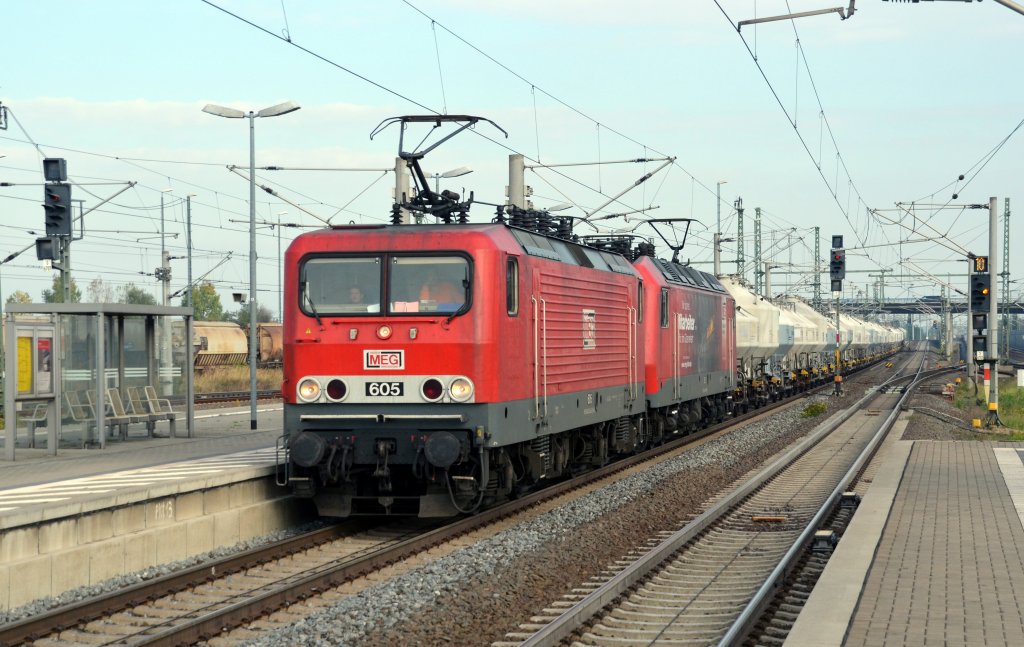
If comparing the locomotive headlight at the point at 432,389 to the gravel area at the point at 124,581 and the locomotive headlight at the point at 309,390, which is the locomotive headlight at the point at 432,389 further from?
the gravel area at the point at 124,581

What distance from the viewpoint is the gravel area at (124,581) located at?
9.44 metres

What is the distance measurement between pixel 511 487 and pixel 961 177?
24.1 metres

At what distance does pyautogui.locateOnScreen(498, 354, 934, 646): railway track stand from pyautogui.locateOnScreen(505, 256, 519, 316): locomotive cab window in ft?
9.93

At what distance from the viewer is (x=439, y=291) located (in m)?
12.9

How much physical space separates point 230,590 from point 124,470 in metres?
5.13

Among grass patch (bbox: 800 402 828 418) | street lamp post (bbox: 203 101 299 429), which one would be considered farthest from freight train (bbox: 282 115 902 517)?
grass patch (bbox: 800 402 828 418)

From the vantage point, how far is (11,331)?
1675 cm

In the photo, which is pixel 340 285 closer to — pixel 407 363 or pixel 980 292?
pixel 407 363

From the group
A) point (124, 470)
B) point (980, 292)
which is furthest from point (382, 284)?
point (980, 292)

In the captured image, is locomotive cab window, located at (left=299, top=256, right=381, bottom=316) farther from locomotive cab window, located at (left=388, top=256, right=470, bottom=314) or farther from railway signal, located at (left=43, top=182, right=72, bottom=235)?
railway signal, located at (left=43, top=182, right=72, bottom=235)

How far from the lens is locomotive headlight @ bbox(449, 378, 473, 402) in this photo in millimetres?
12594

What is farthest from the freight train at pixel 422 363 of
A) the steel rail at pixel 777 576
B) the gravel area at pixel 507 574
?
the steel rail at pixel 777 576

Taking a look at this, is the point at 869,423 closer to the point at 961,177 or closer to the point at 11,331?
the point at 961,177

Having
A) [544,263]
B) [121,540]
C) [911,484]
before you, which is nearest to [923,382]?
[911,484]
